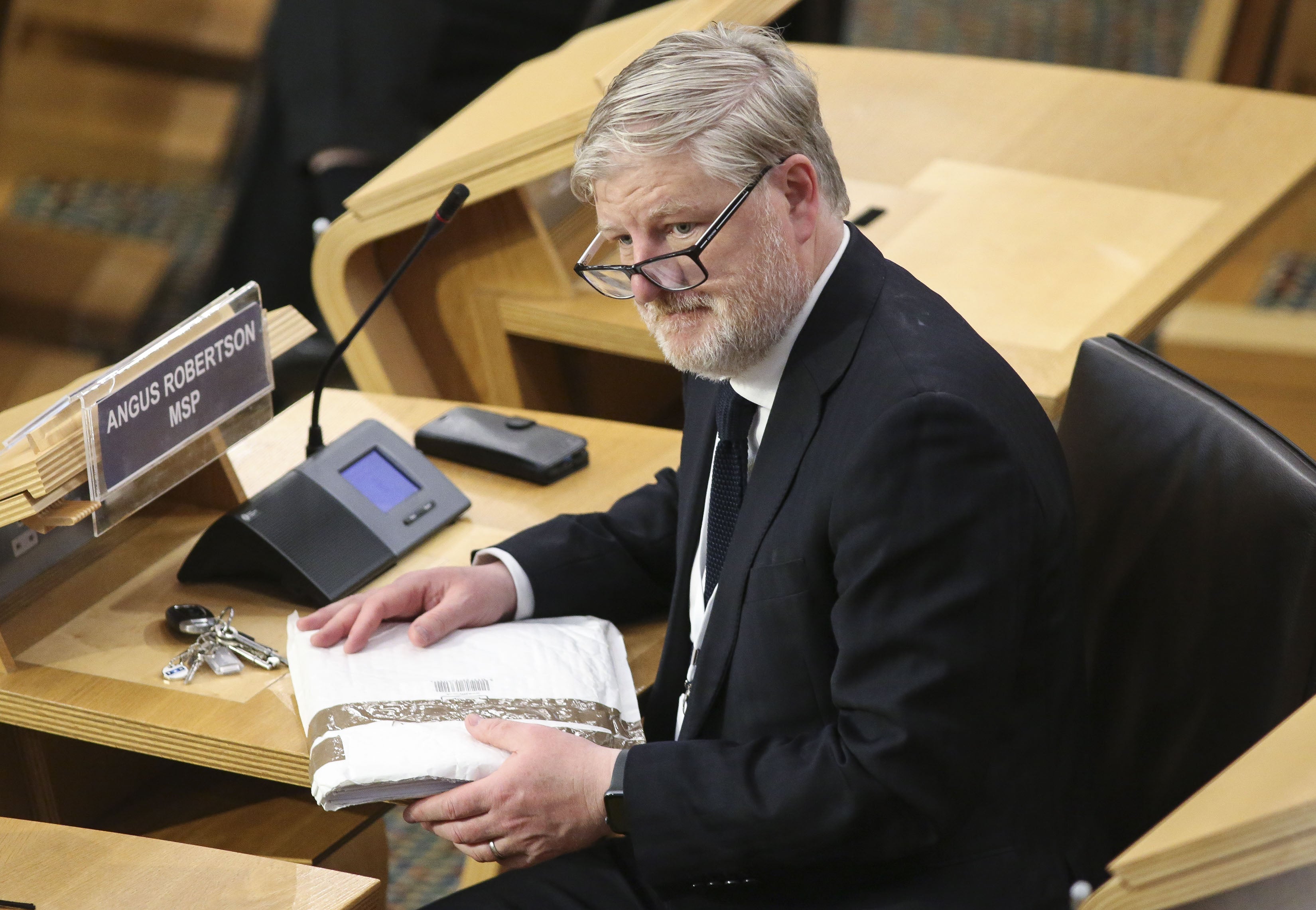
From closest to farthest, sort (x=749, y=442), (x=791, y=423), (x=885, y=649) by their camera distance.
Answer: (x=885, y=649) < (x=791, y=423) < (x=749, y=442)

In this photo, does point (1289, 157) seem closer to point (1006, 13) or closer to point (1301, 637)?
point (1301, 637)

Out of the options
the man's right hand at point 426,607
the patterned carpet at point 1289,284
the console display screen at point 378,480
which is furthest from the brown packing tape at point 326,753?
the patterned carpet at point 1289,284

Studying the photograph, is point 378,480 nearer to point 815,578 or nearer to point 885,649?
point 815,578

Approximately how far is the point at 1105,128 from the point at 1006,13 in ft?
7.65

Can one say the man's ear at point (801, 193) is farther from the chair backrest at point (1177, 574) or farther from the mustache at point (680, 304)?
the chair backrest at point (1177, 574)

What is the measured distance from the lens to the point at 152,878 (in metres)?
1.22

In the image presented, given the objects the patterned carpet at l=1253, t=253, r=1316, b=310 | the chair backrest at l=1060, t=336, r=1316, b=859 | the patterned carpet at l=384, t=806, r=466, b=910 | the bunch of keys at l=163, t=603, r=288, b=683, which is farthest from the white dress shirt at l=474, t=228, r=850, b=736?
the patterned carpet at l=1253, t=253, r=1316, b=310

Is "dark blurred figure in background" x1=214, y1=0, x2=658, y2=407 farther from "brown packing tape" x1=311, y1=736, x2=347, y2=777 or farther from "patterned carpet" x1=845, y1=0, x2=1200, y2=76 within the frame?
"brown packing tape" x1=311, y1=736, x2=347, y2=777

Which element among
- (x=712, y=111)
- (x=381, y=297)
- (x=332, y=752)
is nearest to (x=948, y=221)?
(x=381, y=297)

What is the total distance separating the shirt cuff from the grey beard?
32 centimetres

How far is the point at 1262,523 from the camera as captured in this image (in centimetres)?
129

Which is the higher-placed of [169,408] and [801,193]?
[801,193]

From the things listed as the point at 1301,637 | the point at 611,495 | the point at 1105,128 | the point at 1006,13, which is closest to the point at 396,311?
the point at 611,495

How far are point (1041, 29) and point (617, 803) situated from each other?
4.06 m
